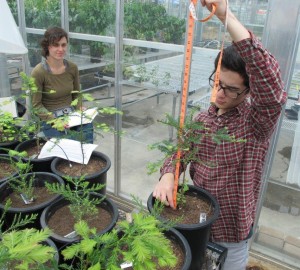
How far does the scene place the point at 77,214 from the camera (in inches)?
48.4

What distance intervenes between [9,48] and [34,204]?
76cm

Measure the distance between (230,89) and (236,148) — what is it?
24cm

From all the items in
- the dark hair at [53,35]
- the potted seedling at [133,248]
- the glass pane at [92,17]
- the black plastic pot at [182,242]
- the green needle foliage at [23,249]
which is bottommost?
the black plastic pot at [182,242]

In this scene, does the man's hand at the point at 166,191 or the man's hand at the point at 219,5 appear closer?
the man's hand at the point at 219,5

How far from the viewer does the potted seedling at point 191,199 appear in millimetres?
1097

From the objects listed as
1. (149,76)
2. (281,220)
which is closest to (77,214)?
(149,76)

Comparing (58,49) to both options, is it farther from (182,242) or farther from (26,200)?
(182,242)

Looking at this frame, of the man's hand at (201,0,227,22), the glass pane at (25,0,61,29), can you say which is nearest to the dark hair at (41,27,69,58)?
the glass pane at (25,0,61,29)

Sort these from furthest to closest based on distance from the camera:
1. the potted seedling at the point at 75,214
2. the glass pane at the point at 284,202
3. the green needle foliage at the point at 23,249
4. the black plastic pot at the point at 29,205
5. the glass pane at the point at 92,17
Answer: the glass pane at the point at 92,17 → the glass pane at the point at 284,202 → the black plastic pot at the point at 29,205 → the potted seedling at the point at 75,214 → the green needle foliage at the point at 23,249

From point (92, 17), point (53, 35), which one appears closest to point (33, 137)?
point (53, 35)

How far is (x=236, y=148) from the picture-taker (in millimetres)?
1222

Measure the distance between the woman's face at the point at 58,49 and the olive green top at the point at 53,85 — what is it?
0.11 meters

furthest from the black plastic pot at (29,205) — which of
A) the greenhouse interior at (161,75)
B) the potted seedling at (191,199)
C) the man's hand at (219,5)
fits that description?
the man's hand at (219,5)

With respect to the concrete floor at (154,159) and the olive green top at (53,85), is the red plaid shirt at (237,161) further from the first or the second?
the olive green top at (53,85)
